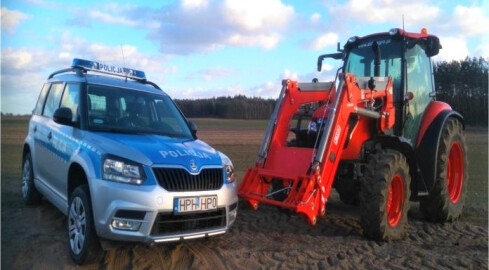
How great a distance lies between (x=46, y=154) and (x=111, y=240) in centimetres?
239

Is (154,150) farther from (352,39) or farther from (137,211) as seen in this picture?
(352,39)

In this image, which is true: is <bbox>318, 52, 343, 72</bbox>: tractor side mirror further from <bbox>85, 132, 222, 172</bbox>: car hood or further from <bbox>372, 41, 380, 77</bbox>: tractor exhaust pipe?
<bbox>85, 132, 222, 172</bbox>: car hood

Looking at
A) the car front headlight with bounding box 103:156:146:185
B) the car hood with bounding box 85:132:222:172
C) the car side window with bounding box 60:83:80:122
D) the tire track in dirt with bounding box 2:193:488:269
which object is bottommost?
the tire track in dirt with bounding box 2:193:488:269

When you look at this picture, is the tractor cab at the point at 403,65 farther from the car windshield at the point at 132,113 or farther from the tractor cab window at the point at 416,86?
the car windshield at the point at 132,113

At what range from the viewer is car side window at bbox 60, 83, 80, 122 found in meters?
5.84

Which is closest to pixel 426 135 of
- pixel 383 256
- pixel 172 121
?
pixel 383 256

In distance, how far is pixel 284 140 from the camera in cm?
677

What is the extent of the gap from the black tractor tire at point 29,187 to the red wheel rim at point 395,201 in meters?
5.46

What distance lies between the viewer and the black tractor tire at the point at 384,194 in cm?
577

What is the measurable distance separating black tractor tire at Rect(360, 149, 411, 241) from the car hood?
1.96 m

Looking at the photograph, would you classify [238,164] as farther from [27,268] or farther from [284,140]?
[27,268]

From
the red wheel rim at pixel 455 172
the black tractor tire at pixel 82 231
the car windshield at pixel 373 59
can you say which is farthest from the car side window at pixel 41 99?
the red wheel rim at pixel 455 172

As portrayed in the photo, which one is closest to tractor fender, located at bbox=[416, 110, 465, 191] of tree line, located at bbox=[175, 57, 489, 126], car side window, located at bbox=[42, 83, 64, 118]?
car side window, located at bbox=[42, 83, 64, 118]

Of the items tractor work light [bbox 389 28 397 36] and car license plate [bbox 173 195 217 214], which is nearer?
car license plate [bbox 173 195 217 214]
